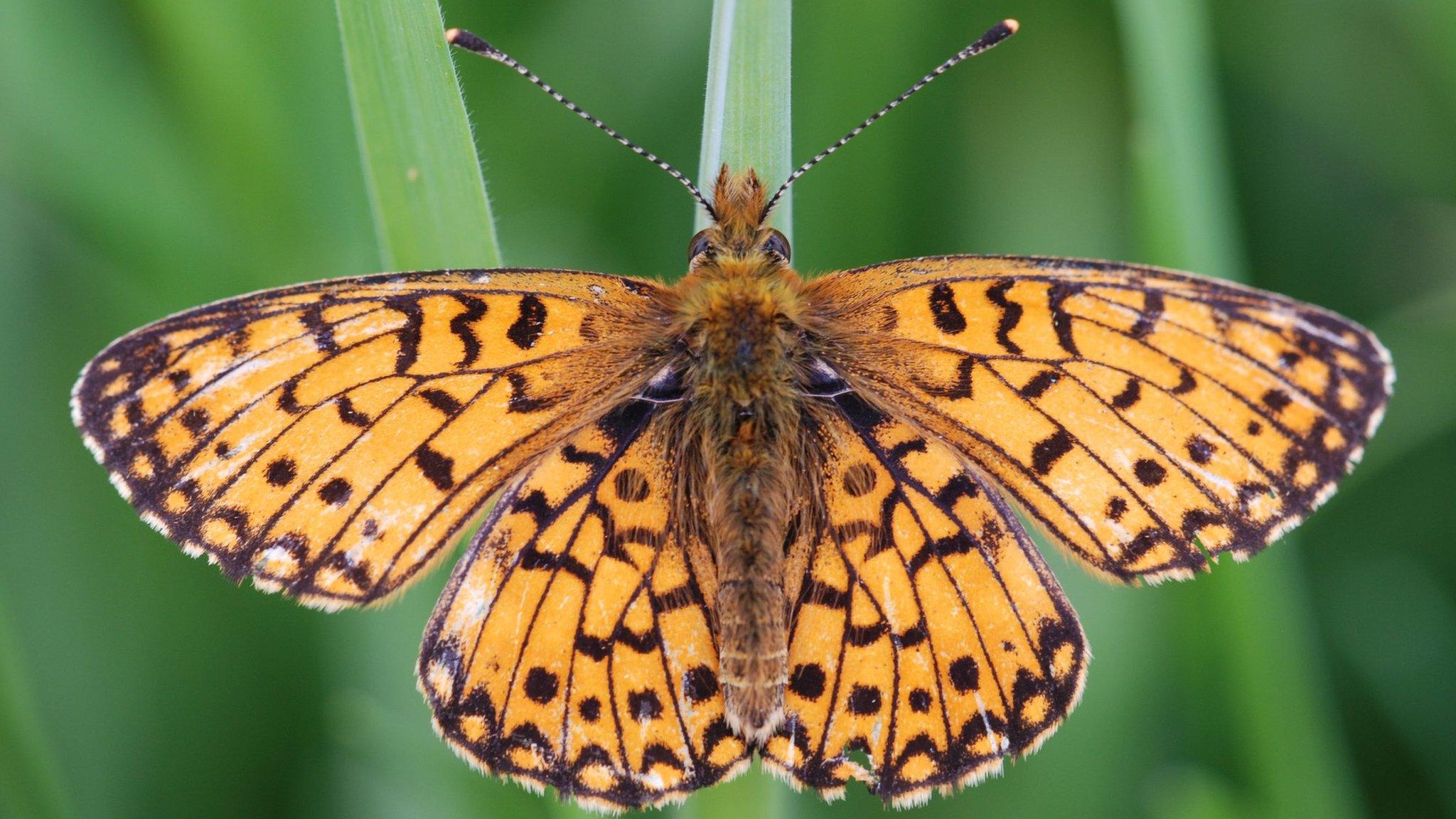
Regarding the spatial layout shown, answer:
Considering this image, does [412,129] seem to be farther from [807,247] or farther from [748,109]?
[807,247]

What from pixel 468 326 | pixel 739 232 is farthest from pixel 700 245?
pixel 468 326

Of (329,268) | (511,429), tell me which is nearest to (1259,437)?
(511,429)

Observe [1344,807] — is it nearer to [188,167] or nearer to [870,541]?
[870,541]

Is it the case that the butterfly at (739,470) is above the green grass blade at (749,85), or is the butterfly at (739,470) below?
below

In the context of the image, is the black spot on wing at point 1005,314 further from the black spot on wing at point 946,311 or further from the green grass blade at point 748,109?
the green grass blade at point 748,109

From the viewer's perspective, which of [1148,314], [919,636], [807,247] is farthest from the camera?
[807,247]

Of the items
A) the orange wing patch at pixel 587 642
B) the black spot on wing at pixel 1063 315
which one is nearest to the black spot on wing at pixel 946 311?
the black spot on wing at pixel 1063 315

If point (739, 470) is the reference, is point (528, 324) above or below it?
above

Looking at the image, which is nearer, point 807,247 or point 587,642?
point 587,642

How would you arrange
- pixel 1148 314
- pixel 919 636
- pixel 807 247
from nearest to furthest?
pixel 1148 314 < pixel 919 636 < pixel 807 247
